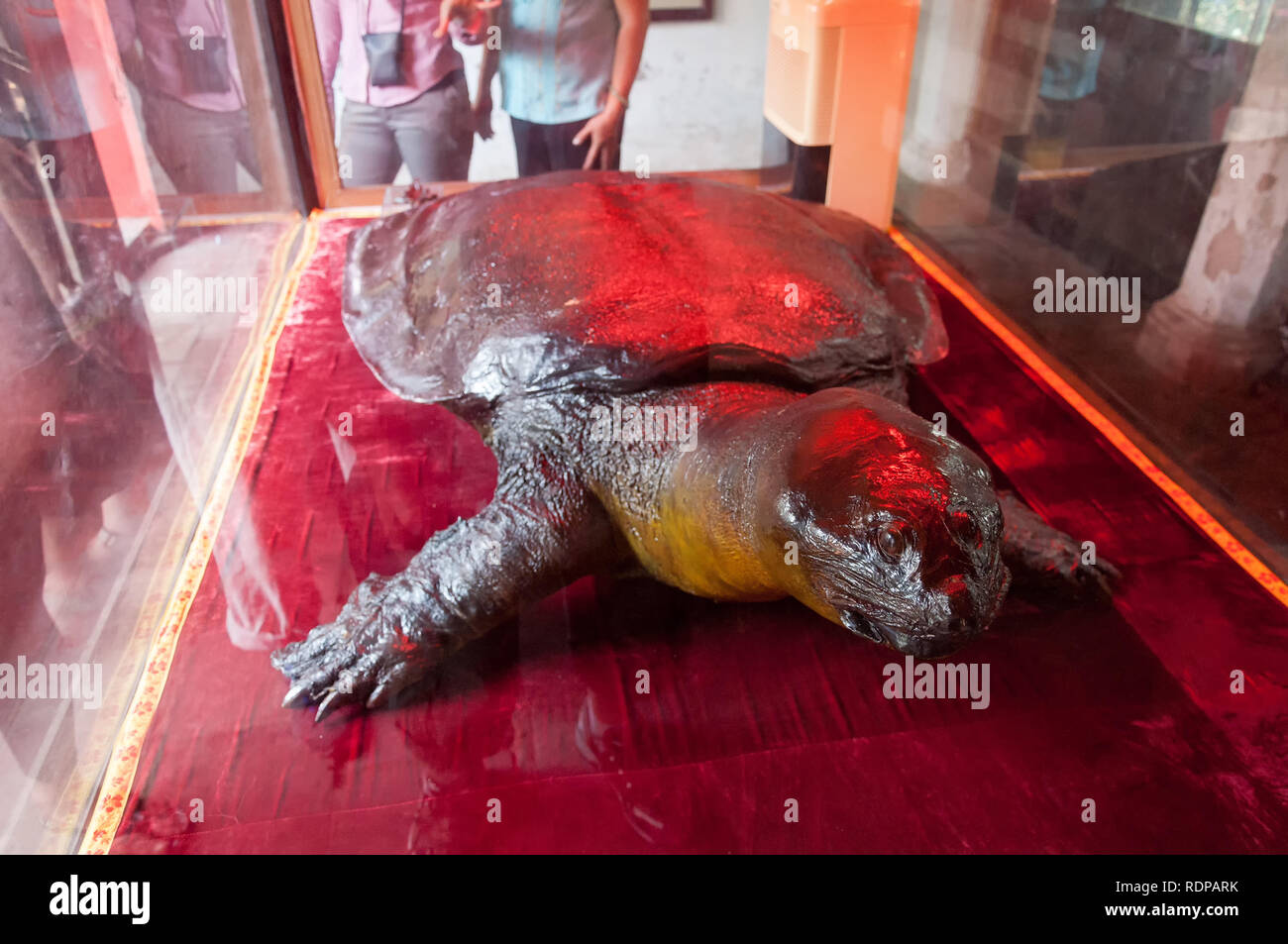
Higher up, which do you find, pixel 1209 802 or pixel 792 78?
pixel 792 78

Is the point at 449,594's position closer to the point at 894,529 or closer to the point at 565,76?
the point at 894,529

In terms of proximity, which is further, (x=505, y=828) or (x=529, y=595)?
(x=529, y=595)

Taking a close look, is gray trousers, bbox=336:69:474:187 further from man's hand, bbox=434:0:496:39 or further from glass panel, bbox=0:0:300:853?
glass panel, bbox=0:0:300:853

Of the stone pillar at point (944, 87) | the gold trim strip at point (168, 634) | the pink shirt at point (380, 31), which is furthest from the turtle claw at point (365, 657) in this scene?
the stone pillar at point (944, 87)

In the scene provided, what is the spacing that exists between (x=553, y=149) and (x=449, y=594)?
1.86 metres

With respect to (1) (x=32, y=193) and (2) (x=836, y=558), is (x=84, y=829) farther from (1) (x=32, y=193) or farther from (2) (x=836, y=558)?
(2) (x=836, y=558)

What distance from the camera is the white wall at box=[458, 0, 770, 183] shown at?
2758 millimetres

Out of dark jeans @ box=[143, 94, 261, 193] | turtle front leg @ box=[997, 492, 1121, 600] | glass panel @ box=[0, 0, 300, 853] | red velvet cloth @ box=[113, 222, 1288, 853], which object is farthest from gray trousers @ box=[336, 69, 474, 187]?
turtle front leg @ box=[997, 492, 1121, 600]

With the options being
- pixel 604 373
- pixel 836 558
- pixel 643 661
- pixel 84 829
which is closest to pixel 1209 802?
pixel 836 558

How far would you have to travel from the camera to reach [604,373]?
1717 millimetres
